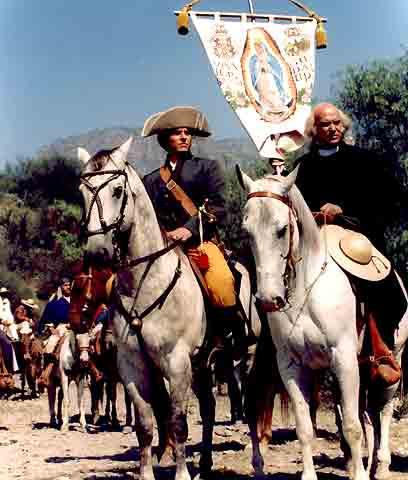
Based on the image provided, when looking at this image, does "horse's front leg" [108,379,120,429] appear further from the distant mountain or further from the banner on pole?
the banner on pole

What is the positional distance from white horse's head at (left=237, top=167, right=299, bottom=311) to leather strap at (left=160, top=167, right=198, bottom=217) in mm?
1791

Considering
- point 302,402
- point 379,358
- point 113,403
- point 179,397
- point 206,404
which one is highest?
point 379,358

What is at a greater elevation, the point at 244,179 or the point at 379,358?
the point at 244,179

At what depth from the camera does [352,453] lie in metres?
6.98

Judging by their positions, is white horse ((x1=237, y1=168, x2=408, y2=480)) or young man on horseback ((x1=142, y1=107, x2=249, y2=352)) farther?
young man on horseback ((x1=142, y1=107, x2=249, y2=352))

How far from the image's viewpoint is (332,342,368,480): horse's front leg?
6.89 meters

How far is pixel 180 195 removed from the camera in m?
8.59

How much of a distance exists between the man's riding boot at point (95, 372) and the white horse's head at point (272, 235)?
343 inches

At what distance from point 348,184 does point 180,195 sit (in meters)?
1.58

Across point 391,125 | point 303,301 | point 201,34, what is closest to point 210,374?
point 303,301

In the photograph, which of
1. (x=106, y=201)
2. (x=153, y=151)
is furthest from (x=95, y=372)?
(x=153, y=151)

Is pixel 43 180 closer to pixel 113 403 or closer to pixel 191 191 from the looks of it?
pixel 113 403

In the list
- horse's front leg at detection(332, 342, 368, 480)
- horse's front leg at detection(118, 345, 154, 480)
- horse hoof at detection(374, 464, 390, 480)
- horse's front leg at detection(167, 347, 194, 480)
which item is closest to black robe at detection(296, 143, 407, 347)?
horse's front leg at detection(332, 342, 368, 480)

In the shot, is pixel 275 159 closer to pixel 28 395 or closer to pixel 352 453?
pixel 352 453
